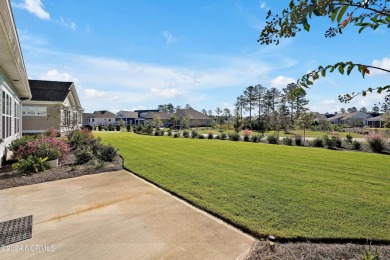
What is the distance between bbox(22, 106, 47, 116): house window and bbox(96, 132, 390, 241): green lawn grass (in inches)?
661

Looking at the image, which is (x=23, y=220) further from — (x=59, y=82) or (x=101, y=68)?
(x=59, y=82)

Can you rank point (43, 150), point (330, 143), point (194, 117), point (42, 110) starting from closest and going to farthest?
point (43, 150) < point (330, 143) < point (42, 110) < point (194, 117)

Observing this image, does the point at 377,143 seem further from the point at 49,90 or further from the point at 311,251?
the point at 49,90

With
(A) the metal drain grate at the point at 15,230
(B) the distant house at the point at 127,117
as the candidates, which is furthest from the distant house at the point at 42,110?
(B) the distant house at the point at 127,117


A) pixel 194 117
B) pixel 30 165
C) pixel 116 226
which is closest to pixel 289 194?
pixel 116 226

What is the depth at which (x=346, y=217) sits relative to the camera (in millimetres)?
3891

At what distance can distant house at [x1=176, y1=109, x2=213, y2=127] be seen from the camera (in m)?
64.2

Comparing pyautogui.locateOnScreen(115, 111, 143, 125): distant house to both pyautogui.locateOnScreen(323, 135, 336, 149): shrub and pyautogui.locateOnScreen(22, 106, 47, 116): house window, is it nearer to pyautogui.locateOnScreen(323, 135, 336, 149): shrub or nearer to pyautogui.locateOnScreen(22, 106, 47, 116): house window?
pyautogui.locateOnScreen(22, 106, 47, 116): house window

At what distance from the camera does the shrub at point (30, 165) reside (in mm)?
6977

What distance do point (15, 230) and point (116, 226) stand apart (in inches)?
A: 59.7

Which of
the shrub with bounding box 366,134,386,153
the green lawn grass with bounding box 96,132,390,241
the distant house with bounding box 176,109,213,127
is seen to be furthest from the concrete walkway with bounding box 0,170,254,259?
the distant house with bounding box 176,109,213,127

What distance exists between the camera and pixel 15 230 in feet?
11.2

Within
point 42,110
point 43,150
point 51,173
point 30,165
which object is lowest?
point 51,173

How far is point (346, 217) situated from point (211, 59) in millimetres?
14357
